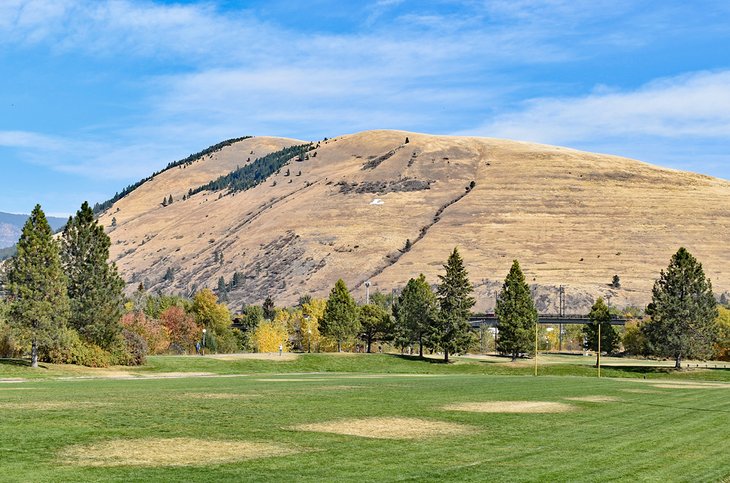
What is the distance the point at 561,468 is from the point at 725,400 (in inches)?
1262

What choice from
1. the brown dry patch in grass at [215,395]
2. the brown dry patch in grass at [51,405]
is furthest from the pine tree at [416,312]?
the brown dry patch in grass at [51,405]

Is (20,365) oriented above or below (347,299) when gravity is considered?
below

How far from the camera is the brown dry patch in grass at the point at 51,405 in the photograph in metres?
32.8

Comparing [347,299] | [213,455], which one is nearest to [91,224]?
[347,299]

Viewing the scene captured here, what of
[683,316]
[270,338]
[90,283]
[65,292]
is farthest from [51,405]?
[270,338]

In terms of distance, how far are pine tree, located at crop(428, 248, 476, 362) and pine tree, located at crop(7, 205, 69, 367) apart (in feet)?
173

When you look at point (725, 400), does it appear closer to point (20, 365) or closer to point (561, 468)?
point (561, 468)

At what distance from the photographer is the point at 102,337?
274ft

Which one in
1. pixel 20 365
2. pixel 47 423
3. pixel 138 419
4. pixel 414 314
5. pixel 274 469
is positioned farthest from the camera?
pixel 414 314

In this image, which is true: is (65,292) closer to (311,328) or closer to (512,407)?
(512,407)

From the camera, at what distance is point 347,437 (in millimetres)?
26438

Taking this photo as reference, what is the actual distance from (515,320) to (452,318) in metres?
11.1

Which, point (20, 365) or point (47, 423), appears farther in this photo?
point (20, 365)

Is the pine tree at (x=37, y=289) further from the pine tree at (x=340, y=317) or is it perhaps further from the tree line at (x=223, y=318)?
the pine tree at (x=340, y=317)
